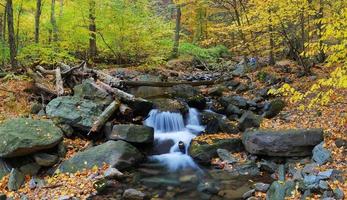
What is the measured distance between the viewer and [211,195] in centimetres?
891

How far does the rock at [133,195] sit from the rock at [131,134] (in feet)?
9.61

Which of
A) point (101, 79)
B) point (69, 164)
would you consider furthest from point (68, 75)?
point (69, 164)

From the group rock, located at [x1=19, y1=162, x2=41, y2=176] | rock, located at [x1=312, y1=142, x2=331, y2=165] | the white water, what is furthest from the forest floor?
the white water

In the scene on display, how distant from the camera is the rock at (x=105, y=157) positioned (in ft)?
32.8

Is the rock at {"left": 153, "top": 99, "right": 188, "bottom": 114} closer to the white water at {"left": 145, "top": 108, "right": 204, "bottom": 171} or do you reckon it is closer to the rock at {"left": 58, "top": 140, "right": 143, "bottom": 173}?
the white water at {"left": 145, "top": 108, "right": 204, "bottom": 171}

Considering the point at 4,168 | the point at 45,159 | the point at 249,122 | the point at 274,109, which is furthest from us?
the point at 274,109

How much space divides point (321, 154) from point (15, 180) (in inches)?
308

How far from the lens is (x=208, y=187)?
932 centimetres

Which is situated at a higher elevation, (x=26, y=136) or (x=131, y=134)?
(x=26, y=136)

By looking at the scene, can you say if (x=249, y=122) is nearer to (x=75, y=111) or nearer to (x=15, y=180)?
(x=75, y=111)

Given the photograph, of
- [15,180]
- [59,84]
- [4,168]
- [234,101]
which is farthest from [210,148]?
[59,84]

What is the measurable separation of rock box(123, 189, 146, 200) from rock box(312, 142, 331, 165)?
4475mm

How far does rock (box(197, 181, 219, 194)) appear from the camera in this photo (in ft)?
29.9

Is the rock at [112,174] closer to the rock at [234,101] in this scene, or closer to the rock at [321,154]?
the rock at [321,154]
